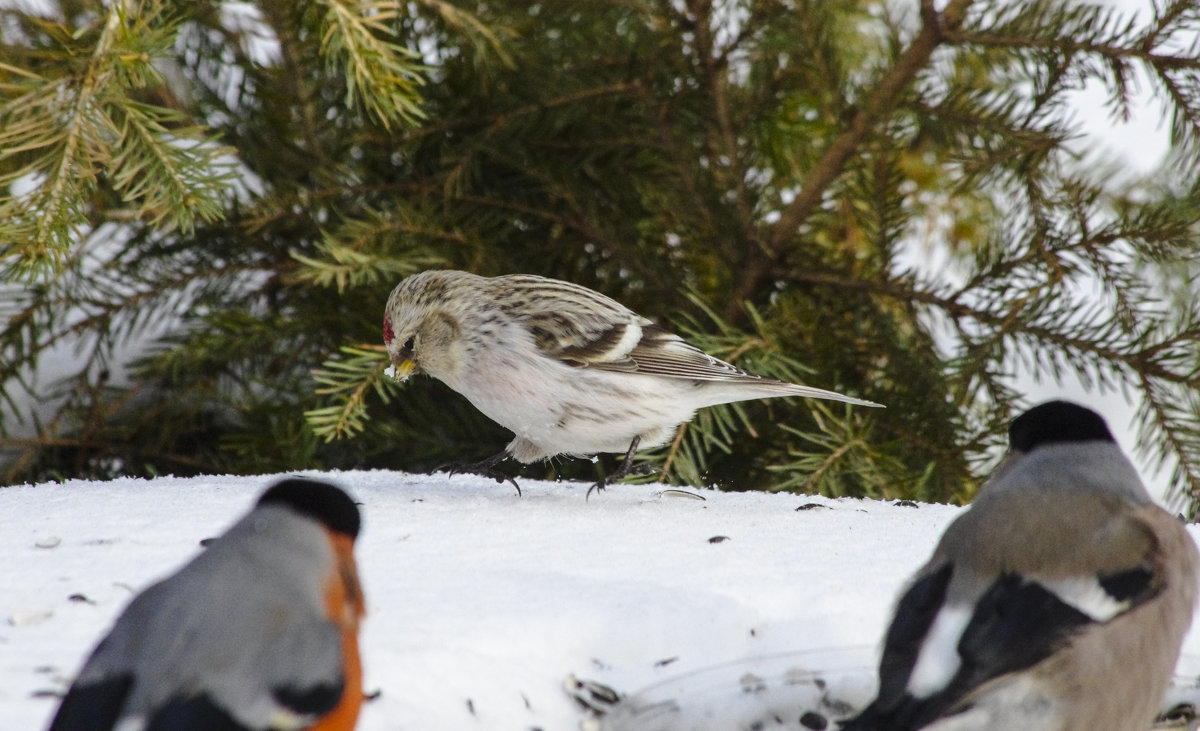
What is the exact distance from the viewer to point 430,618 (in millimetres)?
1427

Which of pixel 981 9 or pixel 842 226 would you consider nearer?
pixel 981 9

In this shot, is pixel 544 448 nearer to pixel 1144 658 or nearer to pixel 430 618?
pixel 430 618

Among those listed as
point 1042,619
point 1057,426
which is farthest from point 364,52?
point 1042,619

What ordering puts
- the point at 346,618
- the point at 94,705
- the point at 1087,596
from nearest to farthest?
1. the point at 94,705
2. the point at 346,618
3. the point at 1087,596

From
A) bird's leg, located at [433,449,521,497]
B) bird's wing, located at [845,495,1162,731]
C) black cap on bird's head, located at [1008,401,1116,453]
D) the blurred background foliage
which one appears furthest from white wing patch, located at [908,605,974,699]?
bird's leg, located at [433,449,521,497]

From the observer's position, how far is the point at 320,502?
1289 millimetres

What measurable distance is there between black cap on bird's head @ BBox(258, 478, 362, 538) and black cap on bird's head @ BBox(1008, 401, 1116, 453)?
883 millimetres

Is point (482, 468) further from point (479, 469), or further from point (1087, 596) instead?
point (1087, 596)

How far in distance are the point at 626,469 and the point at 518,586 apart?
0.80m

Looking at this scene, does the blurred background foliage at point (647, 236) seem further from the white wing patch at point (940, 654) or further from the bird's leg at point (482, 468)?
the white wing patch at point (940, 654)

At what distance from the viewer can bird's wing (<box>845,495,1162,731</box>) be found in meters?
1.21

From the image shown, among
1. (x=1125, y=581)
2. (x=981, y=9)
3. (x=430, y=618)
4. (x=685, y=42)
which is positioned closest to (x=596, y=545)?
(x=430, y=618)

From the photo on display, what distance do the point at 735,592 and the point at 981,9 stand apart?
1.40 m

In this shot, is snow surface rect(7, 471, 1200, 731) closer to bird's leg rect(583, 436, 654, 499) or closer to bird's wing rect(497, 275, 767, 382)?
bird's leg rect(583, 436, 654, 499)
